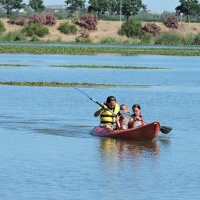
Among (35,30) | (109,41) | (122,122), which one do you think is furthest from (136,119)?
(35,30)

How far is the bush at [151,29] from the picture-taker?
12125 centimetres

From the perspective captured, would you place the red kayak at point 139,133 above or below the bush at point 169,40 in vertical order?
above

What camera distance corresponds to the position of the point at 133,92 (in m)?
41.3

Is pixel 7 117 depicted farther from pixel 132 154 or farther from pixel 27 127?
pixel 132 154

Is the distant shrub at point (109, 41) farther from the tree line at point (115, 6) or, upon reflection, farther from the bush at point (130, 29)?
the tree line at point (115, 6)

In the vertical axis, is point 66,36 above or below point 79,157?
below

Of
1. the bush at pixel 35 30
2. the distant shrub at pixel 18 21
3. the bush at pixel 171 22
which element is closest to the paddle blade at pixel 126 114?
the bush at pixel 35 30

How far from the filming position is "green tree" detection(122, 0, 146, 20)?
146750mm

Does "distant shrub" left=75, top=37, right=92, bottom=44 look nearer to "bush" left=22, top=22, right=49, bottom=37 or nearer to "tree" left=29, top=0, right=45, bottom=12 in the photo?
"bush" left=22, top=22, right=49, bottom=37

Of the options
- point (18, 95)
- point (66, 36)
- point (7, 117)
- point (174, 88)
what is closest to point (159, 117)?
point (7, 117)

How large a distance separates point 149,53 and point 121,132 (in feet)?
199

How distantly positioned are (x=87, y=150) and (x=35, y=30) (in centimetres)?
8985

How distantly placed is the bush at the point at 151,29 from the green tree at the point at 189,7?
83.3 ft

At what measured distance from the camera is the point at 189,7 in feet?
488
